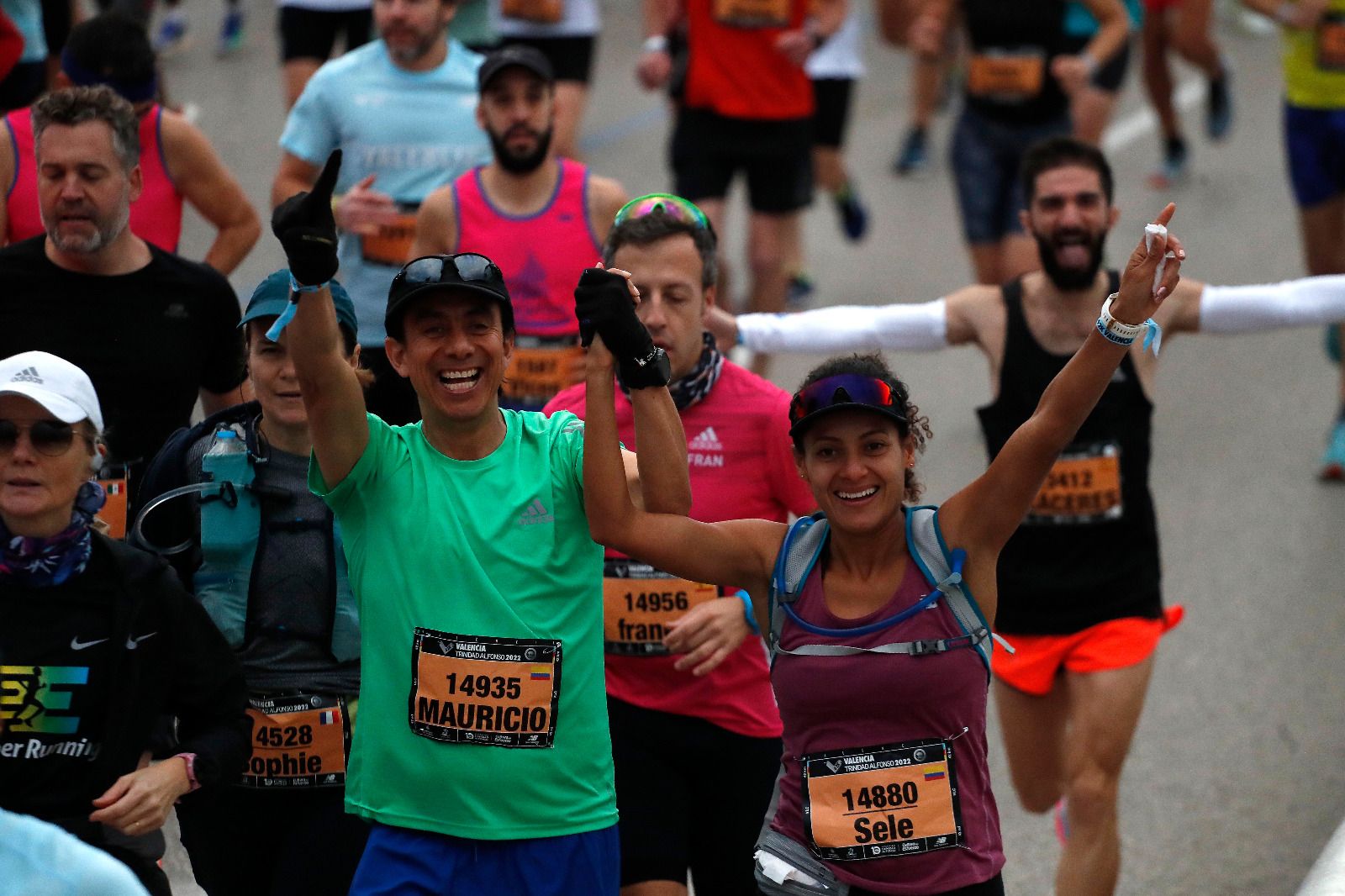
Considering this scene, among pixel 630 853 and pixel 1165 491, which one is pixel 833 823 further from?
pixel 1165 491

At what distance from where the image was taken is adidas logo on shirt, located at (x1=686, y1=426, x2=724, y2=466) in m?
5.11

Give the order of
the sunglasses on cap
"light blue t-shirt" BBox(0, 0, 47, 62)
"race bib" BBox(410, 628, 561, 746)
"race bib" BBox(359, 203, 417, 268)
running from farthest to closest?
"light blue t-shirt" BBox(0, 0, 47, 62)
"race bib" BBox(359, 203, 417, 268)
the sunglasses on cap
"race bib" BBox(410, 628, 561, 746)

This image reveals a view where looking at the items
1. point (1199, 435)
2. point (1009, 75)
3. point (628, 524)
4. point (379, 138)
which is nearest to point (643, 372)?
point (628, 524)

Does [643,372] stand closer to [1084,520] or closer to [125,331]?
[125,331]

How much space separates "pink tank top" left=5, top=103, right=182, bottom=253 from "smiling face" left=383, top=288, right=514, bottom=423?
247 centimetres

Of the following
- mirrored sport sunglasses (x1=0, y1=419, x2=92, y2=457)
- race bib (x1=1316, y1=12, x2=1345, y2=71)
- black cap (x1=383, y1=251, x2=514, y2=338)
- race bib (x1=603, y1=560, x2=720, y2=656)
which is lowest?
race bib (x1=603, y1=560, x2=720, y2=656)

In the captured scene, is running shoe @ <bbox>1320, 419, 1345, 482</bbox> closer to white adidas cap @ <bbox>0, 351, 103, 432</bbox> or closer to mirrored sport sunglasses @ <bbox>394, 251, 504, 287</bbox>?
mirrored sport sunglasses @ <bbox>394, 251, 504, 287</bbox>

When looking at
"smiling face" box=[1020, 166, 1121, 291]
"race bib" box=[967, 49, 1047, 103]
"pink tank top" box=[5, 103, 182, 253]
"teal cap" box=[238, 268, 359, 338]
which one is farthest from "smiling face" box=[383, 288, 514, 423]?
"race bib" box=[967, 49, 1047, 103]

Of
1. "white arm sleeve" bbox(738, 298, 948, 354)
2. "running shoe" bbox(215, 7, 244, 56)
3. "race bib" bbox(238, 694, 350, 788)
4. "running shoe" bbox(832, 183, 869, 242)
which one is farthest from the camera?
"running shoe" bbox(215, 7, 244, 56)

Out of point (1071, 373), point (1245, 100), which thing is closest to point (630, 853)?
point (1071, 373)

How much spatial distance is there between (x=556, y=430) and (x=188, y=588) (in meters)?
1.00

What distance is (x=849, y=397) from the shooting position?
13.7ft

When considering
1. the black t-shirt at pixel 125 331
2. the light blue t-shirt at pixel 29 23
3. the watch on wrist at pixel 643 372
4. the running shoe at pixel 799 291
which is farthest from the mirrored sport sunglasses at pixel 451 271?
the running shoe at pixel 799 291

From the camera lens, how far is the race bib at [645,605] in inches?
201
